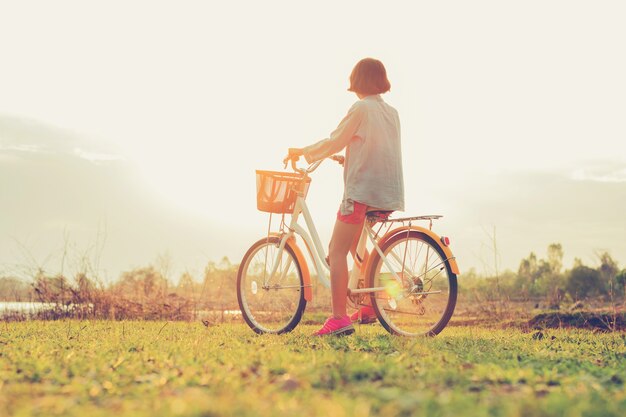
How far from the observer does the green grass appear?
2.59 metres

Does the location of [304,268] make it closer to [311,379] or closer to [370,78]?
[370,78]

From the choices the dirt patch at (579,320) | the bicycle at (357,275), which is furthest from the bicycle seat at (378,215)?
the dirt patch at (579,320)

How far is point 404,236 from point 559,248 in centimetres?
1195

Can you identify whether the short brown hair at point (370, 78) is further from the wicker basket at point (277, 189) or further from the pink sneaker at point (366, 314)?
the pink sneaker at point (366, 314)

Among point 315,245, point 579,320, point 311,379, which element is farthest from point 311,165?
point 579,320

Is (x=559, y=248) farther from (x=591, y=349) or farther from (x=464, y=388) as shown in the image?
(x=464, y=388)

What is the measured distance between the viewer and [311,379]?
3221 mm

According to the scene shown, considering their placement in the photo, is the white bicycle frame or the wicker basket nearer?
the white bicycle frame

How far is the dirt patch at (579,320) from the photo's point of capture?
8078mm

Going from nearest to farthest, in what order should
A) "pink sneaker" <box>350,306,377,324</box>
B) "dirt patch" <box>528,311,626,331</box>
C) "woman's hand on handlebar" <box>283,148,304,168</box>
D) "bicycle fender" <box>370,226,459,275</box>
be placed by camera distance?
1. "bicycle fender" <box>370,226,459,275</box>
2. "pink sneaker" <box>350,306,377,324</box>
3. "woman's hand on handlebar" <box>283,148,304,168</box>
4. "dirt patch" <box>528,311,626,331</box>

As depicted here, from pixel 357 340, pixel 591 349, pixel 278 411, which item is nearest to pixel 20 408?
pixel 278 411

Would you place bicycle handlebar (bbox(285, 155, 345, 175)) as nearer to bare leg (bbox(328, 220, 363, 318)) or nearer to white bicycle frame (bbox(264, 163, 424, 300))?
white bicycle frame (bbox(264, 163, 424, 300))

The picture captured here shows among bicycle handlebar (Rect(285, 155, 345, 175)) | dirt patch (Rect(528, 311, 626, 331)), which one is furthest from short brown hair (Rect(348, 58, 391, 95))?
dirt patch (Rect(528, 311, 626, 331))

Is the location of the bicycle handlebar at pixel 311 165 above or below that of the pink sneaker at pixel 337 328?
→ above
